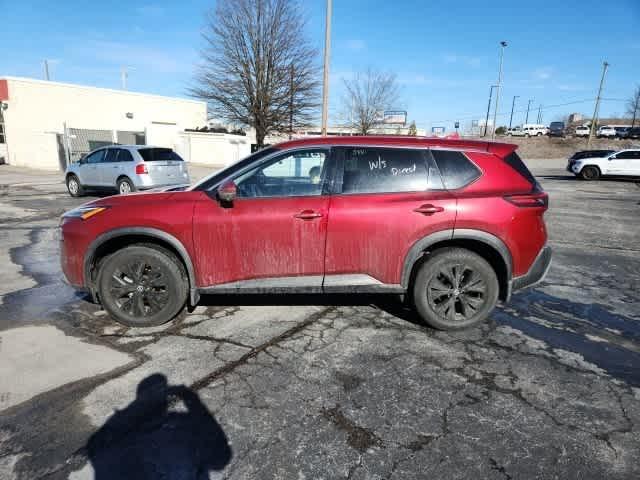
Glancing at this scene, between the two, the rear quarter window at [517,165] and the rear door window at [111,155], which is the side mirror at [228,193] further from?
the rear door window at [111,155]

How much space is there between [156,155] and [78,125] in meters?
19.0

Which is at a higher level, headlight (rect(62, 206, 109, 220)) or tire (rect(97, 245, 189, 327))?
headlight (rect(62, 206, 109, 220))

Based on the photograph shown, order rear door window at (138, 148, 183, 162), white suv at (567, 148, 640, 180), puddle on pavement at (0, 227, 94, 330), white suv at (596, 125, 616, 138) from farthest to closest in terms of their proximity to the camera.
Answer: white suv at (596, 125, 616, 138)
white suv at (567, 148, 640, 180)
rear door window at (138, 148, 183, 162)
puddle on pavement at (0, 227, 94, 330)

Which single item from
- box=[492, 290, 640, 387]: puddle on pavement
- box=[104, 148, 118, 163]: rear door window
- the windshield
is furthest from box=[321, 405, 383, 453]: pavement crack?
box=[104, 148, 118, 163]: rear door window

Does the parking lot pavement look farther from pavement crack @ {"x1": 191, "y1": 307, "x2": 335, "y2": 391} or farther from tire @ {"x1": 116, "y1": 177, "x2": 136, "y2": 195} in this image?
tire @ {"x1": 116, "y1": 177, "x2": 136, "y2": 195}

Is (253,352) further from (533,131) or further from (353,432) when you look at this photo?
(533,131)

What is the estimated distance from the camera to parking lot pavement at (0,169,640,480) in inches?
84.2

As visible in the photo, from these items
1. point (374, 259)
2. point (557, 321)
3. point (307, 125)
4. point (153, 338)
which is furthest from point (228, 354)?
point (307, 125)

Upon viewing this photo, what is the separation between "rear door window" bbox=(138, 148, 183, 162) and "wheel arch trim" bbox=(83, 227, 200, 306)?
8.81 meters

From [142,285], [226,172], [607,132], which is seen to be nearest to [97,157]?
[142,285]

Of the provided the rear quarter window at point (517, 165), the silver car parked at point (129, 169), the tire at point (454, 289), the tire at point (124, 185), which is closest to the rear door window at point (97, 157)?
the silver car parked at point (129, 169)

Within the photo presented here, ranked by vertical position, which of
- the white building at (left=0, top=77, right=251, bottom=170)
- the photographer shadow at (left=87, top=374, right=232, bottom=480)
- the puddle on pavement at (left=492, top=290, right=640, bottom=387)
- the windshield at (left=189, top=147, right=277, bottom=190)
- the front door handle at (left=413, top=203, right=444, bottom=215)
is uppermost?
the white building at (left=0, top=77, right=251, bottom=170)

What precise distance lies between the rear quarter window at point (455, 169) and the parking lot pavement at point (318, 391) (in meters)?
1.41

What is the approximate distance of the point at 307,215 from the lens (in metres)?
3.42
